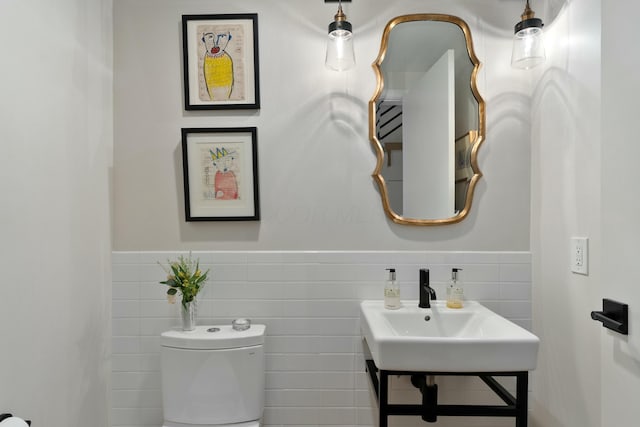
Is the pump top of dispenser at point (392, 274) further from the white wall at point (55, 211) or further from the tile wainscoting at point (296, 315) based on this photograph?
the white wall at point (55, 211)

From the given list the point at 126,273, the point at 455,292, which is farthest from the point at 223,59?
the point at 455,292

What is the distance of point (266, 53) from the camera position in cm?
168

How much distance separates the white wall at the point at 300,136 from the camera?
5.49ft

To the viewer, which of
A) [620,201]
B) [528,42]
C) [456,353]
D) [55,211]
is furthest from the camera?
[528,42]

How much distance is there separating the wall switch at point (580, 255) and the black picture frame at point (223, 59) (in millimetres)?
1340

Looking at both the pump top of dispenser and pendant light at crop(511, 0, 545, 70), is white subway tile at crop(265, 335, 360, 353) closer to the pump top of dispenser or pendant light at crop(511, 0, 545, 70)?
the pump top of dispenser

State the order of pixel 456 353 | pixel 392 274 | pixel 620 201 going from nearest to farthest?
pixel 620 201
pixel 456 353
pixel 392 274

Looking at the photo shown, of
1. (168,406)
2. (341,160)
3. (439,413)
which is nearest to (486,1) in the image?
(341,160)

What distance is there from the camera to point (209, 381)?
4.84ft

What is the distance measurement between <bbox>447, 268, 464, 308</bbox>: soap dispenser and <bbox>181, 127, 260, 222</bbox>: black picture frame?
34.3 inches

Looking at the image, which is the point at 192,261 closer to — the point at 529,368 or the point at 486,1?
the point at 529,368

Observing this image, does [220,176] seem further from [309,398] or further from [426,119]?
[309,398]

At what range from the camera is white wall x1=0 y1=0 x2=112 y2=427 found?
1.13 meters

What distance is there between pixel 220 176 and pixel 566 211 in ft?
4.53
